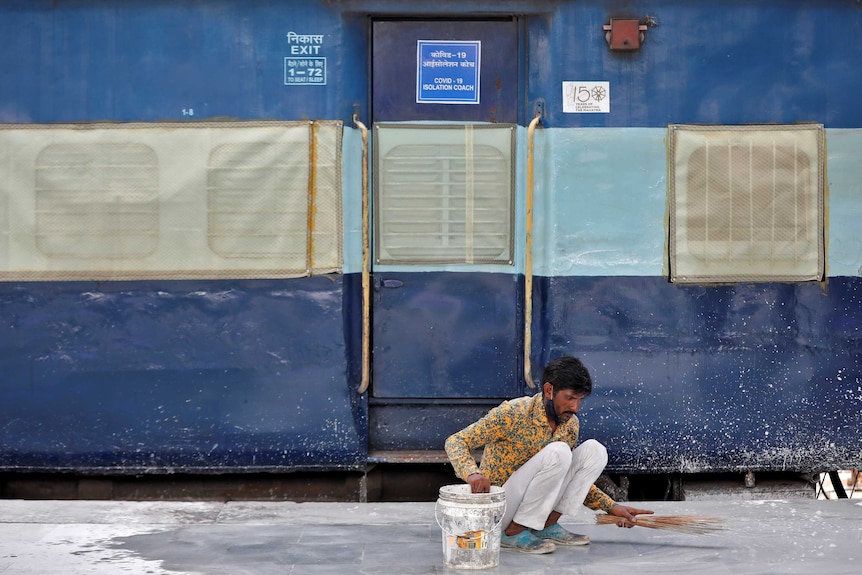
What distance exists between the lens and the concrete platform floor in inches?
203

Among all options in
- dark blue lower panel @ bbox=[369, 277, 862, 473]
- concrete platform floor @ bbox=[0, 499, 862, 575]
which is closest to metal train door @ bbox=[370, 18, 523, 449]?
dark blue lower panel @ bbox=[369, 277, 862, 473]

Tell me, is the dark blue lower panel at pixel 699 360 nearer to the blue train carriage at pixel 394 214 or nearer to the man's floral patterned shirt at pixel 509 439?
the blue train carriage at pixel 394 214

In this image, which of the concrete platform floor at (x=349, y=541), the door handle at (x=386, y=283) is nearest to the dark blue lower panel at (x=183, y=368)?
the door handle at (x=386, y=283)

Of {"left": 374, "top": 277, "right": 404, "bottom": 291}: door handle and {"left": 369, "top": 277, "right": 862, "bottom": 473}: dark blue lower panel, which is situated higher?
{"left": 374, "top": 277, "right": 404, "bottom": 291}: door handle

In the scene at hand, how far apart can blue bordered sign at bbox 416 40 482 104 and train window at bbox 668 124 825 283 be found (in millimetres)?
1215

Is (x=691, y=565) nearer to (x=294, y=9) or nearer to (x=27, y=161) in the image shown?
(x=294, y=9)

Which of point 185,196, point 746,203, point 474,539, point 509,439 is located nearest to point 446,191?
point 185,196

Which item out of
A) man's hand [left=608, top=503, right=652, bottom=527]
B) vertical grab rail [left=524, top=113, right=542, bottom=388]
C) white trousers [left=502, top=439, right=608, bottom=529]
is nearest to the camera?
white trousers [left=502, top=439, right=608, bottom=529]

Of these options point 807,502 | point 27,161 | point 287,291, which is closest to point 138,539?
point 287,291

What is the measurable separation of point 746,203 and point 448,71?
1.92 m

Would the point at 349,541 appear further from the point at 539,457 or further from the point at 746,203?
the point at 746,203

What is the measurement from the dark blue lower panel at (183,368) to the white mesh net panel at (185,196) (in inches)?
5.7

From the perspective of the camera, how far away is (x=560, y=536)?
5496mm

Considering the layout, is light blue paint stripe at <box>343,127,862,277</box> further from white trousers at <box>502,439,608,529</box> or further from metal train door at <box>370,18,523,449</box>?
white trousers at <box>502,439,608,529</box>
